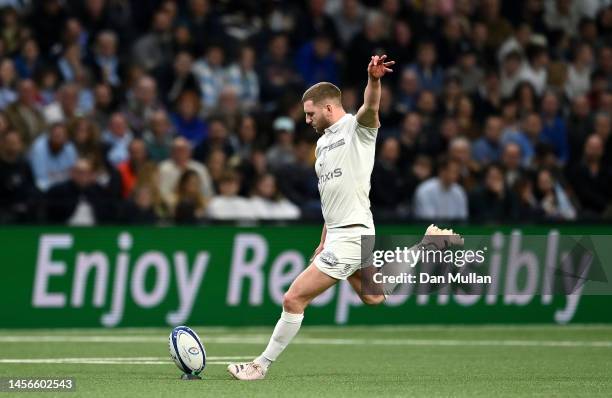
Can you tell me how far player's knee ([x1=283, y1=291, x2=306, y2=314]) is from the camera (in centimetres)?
1104

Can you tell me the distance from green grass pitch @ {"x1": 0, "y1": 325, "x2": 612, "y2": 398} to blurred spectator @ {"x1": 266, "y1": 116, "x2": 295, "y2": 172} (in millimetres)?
2679

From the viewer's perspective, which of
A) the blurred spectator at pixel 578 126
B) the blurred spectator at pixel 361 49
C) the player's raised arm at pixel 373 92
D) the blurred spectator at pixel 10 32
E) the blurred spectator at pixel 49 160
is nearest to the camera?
the player's raised arm at pixel 373 92

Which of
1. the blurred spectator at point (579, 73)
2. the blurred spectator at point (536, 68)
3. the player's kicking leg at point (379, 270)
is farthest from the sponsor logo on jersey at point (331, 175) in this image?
the blurred spectator at point (579, 73)

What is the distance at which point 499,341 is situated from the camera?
1630cm

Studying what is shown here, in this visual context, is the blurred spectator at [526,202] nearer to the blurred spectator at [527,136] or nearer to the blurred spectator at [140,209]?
the blurred spectator at [527,136]

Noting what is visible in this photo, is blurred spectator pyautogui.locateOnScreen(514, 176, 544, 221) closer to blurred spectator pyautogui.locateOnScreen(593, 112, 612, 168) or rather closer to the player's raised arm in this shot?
blurred spectator pyautogui.locateOnScreen(593, 112, 612, 168)

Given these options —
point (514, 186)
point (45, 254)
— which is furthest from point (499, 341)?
point (45, 254)

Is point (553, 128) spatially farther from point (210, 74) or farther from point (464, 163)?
point (210, 74)

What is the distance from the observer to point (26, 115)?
18625 millimetres

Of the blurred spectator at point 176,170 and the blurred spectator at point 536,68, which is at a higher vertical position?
the blurred spectator at point 536,68

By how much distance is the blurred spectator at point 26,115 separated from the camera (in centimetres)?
1852

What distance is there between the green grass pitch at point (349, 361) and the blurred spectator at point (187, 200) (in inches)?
54.9

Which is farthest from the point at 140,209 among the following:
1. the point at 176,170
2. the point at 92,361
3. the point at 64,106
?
the point at 92,361

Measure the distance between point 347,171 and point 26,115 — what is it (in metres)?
8.54
